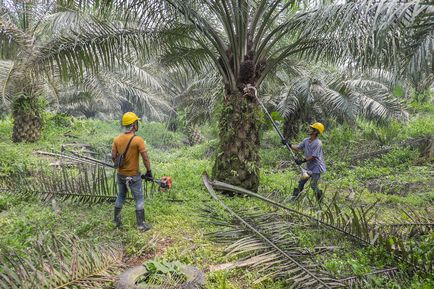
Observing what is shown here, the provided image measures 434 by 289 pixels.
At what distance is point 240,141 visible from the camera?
7164 mm

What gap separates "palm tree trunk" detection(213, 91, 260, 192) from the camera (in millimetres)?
7098

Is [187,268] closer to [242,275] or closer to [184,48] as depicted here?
[242,275]

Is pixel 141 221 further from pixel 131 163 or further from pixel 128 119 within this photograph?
pixel 128 119

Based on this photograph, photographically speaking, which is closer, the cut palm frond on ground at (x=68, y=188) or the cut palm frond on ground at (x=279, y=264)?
the cut palm frond on ground at (x=279, y=264)

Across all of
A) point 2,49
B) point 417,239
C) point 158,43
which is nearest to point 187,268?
point 417,239

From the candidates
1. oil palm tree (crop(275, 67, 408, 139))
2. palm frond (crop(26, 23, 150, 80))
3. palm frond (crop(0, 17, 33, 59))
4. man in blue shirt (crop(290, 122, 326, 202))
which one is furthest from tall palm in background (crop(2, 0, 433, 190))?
oil palm tree (crop(275, 67, 408, 139))

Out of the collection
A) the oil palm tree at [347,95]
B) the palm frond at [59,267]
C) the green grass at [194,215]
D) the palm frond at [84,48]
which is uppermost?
the palm frond at [84,48]

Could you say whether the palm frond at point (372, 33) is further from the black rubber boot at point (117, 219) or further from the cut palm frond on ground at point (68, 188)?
the cut palm frond on ground at point (68, 188)

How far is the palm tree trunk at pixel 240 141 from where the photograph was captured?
7.10 meters

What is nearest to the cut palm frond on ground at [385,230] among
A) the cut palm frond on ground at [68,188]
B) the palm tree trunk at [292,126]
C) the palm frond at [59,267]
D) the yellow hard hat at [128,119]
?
the palm frond at [59,267]

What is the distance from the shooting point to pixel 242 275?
153 inches

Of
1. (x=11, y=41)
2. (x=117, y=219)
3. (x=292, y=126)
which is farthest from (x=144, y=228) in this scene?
(x=292, y=126)

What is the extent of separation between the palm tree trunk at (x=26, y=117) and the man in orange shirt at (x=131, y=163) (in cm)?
793

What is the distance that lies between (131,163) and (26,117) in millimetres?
8266
